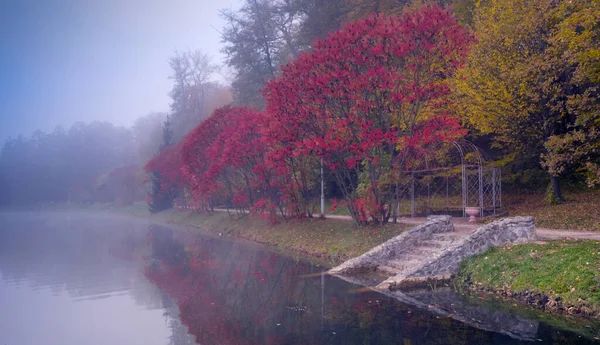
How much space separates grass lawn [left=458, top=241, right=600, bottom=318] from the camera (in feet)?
29.3

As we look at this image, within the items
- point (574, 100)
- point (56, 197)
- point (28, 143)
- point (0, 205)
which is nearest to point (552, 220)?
point (574, 100)

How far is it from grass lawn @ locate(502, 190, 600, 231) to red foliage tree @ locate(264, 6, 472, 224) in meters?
4.18

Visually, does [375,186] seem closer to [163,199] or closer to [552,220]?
[552,220]

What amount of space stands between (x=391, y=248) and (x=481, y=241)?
2870mm

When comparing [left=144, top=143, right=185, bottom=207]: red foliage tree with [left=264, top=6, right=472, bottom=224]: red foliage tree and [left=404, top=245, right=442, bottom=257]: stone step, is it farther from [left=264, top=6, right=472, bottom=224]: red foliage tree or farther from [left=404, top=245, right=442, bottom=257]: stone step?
[left=404, top=245, right=442, bottom=257]: stone step

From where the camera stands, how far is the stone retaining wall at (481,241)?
39.3ft

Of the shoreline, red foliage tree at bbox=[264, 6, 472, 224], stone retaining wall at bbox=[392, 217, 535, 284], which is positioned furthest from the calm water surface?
red foliage tree at bbox=[264, 6, 472, 224]

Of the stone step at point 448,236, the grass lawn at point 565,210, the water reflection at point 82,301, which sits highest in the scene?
the grass lawn at point 565,210

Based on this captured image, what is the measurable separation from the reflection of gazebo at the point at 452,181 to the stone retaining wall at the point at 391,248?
3.19m

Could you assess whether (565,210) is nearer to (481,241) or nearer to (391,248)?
(481,241)

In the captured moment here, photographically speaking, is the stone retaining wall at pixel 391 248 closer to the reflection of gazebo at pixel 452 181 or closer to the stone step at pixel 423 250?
the stone step at pixel 423 250

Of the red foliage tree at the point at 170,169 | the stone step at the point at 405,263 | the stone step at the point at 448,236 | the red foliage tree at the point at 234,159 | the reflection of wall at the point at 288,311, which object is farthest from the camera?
the red foliage tree at the point at 170,169

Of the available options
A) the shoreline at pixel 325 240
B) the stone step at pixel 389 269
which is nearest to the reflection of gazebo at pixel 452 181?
the shoreline at pixel 325 240

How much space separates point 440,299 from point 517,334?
2548mm
